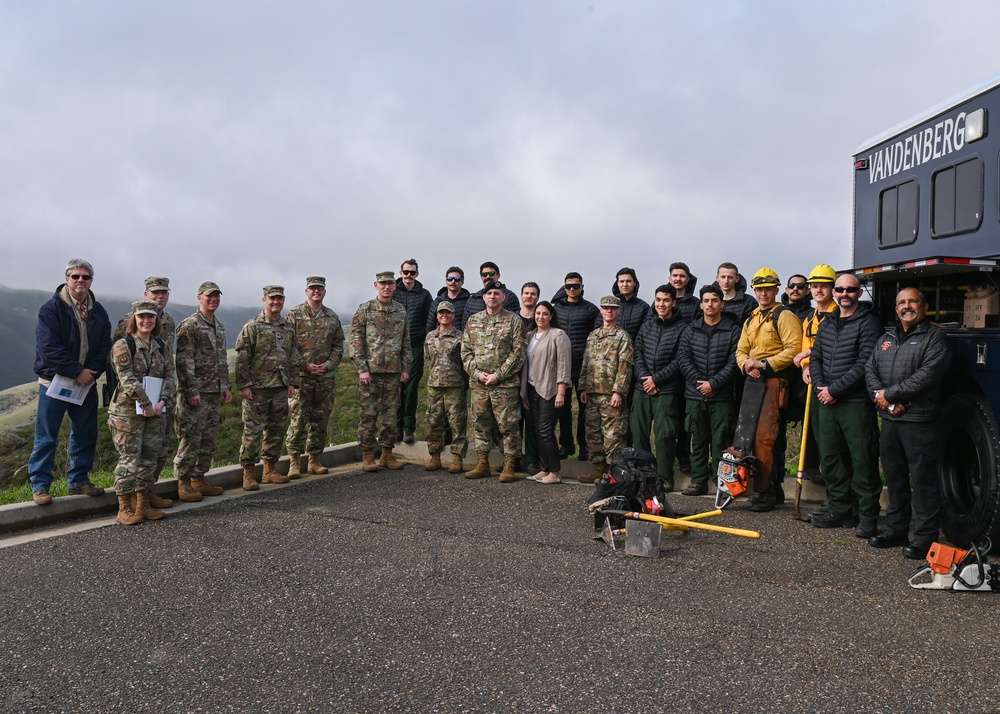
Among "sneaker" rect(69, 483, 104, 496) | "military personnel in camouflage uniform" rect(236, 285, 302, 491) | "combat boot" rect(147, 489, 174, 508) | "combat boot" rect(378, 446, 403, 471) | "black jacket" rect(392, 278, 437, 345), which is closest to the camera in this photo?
"combat boot" rect(147, 489, 174, 508)

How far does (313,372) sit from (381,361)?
82cm

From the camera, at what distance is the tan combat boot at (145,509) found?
7.04m

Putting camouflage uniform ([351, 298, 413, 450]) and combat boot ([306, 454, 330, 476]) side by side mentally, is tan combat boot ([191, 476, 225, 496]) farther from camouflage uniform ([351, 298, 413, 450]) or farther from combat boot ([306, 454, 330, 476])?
camouflage uniform ([351, 298, 413, 450])

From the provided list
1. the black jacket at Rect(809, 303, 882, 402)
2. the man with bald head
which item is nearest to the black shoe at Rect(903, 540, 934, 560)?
the man with bald head

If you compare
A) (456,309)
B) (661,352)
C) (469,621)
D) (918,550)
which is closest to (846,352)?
(918,550)

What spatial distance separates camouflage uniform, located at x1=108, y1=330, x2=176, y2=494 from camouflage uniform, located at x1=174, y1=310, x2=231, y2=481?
2.19 feet

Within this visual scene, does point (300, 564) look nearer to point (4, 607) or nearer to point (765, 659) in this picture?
point (4, 607)

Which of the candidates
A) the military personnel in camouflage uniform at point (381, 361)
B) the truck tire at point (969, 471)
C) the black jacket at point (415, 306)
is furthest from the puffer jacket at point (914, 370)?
the black jacket at point (415, 306)

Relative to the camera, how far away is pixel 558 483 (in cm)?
883

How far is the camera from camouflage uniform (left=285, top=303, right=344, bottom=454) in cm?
915

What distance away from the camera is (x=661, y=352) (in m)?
8.29

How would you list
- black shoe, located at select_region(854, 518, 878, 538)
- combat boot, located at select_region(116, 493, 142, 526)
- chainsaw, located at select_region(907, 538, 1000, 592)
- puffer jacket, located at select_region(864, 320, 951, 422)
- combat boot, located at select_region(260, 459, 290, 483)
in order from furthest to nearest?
combat boot, located at select_region(260, 459, 290, 483), combat boot, located at select_region(116, 493, 142, 526), black shoe, located at select_region(854, 518, 878, 538), puffer jacket, located at select_region(864, 320, 951, 422), chainsaw, located at select_region(907, 538, 1000, 592)

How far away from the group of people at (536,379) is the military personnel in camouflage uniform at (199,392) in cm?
2

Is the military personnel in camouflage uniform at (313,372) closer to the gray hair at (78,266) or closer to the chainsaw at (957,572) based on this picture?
the gray hair at (78,266)
